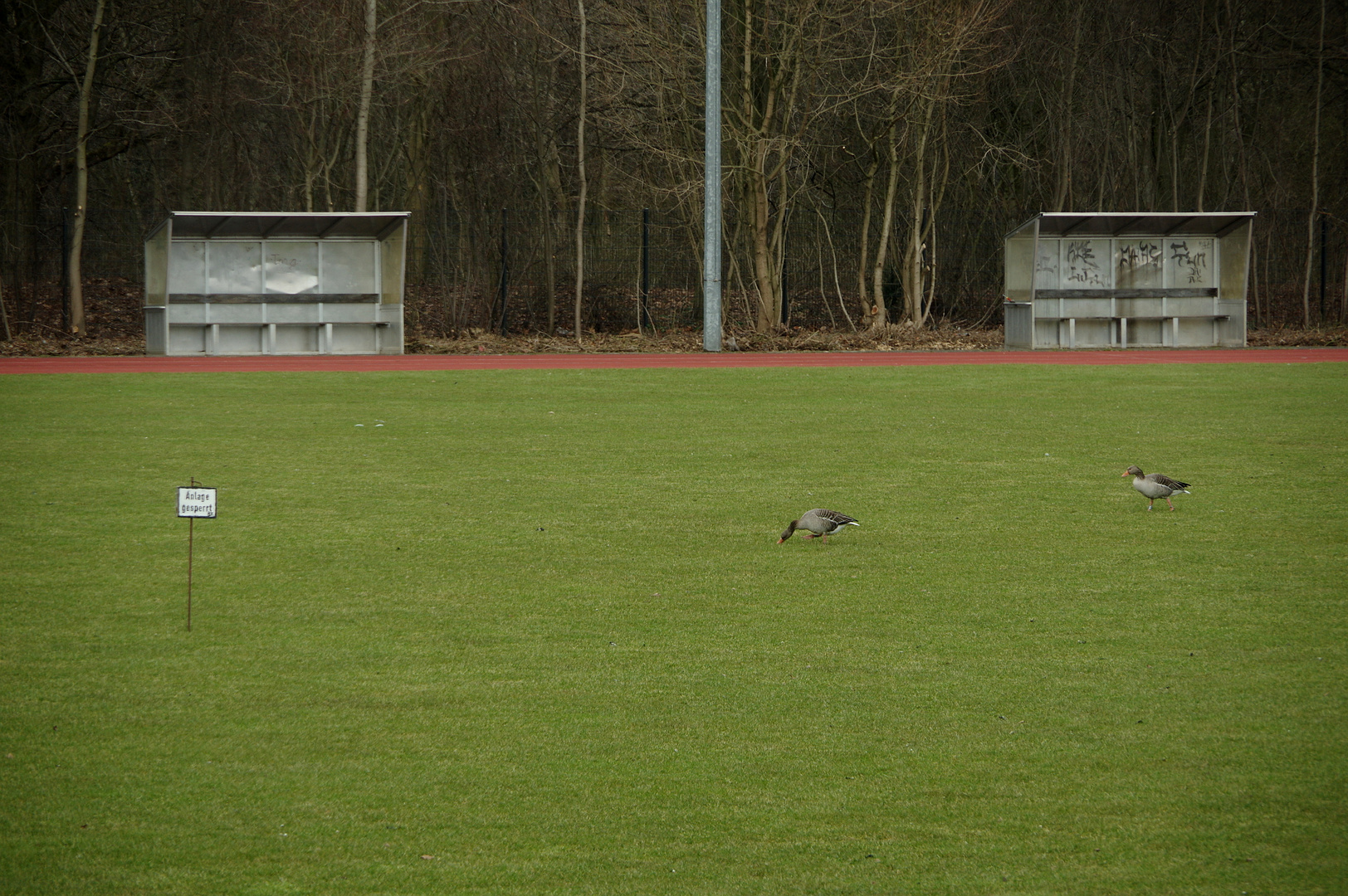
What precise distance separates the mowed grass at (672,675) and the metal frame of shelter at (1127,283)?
16.4 m

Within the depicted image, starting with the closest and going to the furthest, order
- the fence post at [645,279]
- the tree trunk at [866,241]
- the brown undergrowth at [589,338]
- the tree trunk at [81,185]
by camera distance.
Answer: the tree trunk at [81,185] < the brown undergrowth at [589,338] < the fence post at [645,279] < the tree trunk at [866,241]

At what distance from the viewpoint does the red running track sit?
23453 millimetres

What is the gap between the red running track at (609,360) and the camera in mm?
23453

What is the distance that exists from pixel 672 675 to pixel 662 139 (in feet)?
87.4

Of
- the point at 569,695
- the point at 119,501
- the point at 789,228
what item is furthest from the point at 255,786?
the point at 789,228

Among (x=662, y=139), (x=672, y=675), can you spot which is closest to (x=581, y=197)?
(x=662, y=139)

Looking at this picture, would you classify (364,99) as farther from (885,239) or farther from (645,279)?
(885,239)

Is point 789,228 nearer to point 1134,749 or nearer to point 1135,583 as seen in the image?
point 1135,583

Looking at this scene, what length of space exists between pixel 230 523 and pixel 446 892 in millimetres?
6111

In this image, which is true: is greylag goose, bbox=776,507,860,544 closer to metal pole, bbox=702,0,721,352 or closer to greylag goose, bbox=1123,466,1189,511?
greylag goose, bbox=1123,466,1189,511

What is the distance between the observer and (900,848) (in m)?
4.37

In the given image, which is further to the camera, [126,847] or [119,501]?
[119,501]

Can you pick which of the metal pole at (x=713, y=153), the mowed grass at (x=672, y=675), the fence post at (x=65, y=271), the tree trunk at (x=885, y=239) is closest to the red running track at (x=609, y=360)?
the metal pole at (x=713, y=153)

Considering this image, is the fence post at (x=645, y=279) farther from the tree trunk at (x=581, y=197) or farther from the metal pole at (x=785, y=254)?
the metal pole at (x=785, y=254)
